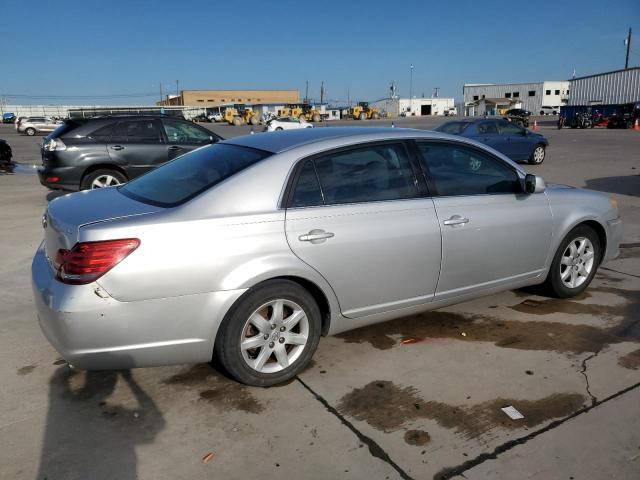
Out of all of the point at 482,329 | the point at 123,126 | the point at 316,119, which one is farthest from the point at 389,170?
the point at 316,119

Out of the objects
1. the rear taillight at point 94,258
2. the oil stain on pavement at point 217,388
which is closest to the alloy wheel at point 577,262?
the oil stain on pavement at point 217,388

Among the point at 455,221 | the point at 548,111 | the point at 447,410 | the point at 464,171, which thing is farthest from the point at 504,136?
the point at 548,111

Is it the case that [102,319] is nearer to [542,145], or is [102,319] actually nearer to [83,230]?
[83,230]

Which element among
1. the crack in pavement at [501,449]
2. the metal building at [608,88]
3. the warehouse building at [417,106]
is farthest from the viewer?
the warehouse building at [417,106]

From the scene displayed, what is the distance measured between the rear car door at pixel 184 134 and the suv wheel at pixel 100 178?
944 millimetres

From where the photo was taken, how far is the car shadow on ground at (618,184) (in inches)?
418

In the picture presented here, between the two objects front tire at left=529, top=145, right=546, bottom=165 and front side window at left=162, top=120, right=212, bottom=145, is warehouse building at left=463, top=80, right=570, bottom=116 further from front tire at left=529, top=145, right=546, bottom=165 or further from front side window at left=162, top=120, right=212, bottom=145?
front side window at left=162, top=120, right=212, bottom=145

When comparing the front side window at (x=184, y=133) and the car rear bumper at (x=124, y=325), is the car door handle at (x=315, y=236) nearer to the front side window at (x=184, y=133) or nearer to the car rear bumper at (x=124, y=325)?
the car rear bumper at (x=124, y=325)

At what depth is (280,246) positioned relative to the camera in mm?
3129

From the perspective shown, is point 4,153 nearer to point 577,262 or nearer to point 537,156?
point 577,262

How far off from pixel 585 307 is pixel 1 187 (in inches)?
476

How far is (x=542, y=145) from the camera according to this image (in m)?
15.6

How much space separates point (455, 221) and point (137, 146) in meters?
6.74

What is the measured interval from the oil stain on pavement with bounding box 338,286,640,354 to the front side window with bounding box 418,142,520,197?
108 cm
